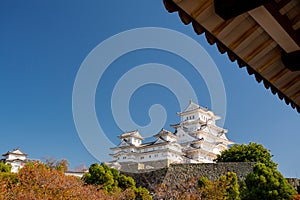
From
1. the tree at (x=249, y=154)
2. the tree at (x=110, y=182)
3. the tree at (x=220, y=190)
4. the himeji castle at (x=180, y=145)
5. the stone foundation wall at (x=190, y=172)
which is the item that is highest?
the himeji castle at (x=180, y=145)

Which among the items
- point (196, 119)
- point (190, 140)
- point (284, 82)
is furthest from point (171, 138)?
point (284, 82)

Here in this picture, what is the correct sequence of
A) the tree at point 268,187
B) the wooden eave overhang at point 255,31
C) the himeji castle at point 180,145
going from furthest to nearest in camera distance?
the himeji castle at point 180,145, the tree at point 268,187, the wooden eave overhang at point 255,31

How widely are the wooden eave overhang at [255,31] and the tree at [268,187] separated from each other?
11788 mm

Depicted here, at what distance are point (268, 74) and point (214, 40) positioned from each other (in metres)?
0.73

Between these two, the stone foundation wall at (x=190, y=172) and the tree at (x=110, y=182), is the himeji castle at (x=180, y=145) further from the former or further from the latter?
the tree at (x=110, y=182)

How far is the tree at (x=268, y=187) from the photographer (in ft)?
41.1

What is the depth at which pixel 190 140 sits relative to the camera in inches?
1442

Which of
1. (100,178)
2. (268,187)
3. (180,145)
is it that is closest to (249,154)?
(180,145)

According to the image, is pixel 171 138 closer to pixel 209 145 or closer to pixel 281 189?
pixel 209 145

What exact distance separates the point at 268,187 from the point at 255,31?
12.7 m

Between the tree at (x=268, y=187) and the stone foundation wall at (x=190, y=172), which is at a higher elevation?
the stone foundation wall at (x=190, y=172)

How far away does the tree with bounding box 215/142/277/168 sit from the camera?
949 inches

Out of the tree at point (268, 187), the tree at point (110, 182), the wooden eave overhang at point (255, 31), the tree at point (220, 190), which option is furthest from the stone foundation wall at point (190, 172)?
the wooden eave overhang at point (255, 31)

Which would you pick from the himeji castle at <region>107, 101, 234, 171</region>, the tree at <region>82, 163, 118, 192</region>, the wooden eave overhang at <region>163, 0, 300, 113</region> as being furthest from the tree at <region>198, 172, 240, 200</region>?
the himeji castle at <region>107, 101, 234, 171</region>
